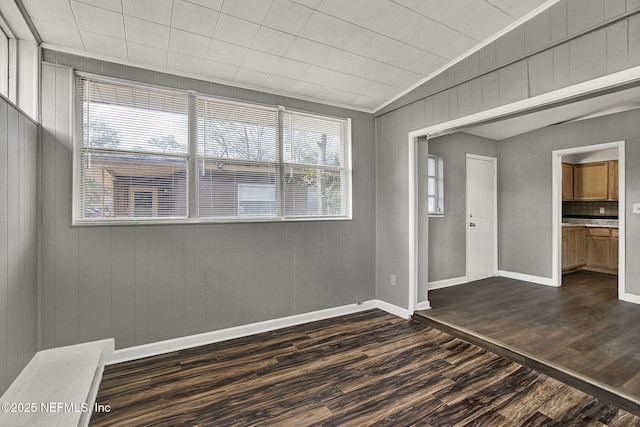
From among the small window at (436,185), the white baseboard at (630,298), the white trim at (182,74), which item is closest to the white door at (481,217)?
the small window at (436,185)

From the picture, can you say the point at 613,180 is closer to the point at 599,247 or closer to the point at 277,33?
the point at 599,247

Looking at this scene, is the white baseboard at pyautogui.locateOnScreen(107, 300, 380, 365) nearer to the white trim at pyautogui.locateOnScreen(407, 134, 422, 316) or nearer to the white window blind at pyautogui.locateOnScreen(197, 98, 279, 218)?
the white trim at pyautogui.locateOnScreen(407, 134, 422, 316)

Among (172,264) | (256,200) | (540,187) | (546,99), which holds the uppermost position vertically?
(546,99)

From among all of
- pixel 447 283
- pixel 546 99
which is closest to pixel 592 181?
pixel 447 283

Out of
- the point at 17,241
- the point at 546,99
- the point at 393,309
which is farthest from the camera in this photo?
the point at 393,309

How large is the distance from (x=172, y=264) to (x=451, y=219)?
407 cm

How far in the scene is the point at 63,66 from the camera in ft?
8.05

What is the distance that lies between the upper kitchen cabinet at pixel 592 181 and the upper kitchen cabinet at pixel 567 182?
0.12 meters

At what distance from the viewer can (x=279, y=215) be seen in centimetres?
340

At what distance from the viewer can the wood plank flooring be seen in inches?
74.9

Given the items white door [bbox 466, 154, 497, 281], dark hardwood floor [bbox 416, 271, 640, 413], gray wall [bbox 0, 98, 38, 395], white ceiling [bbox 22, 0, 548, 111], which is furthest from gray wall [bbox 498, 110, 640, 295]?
gray wall [bbox 0, 98, 38, 395]

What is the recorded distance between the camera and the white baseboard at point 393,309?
361 cm

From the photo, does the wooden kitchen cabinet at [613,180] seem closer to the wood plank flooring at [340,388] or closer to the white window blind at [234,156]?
the wood plank flooring at [340,388]

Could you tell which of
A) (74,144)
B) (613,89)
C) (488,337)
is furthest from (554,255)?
(74,144)
